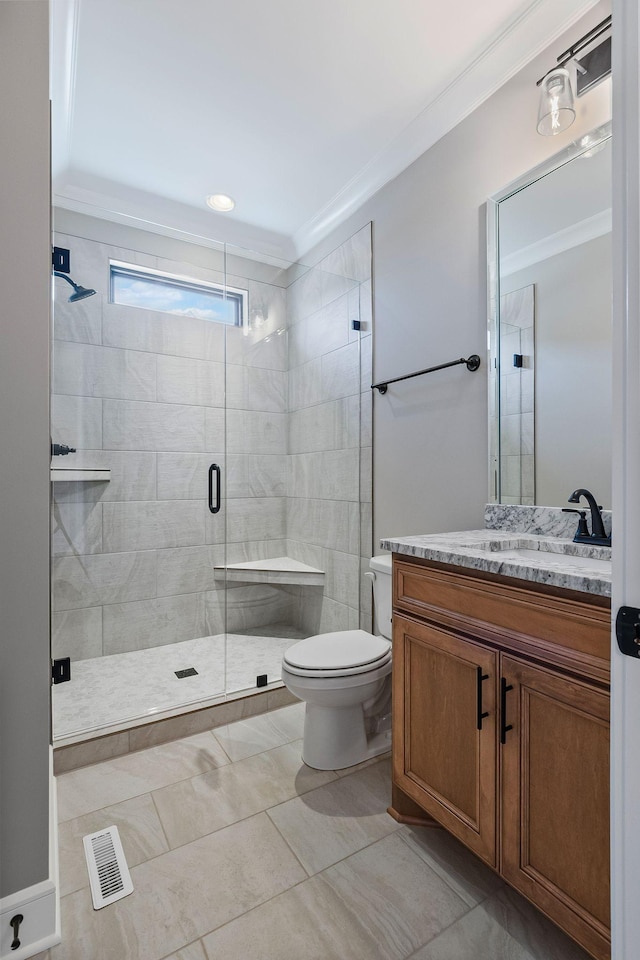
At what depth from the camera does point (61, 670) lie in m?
2.30

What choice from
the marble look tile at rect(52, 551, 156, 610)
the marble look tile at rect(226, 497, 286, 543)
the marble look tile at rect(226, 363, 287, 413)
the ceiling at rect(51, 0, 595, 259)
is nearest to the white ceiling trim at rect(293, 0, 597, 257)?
the ceiling at rect(51, 0, 595, 259)

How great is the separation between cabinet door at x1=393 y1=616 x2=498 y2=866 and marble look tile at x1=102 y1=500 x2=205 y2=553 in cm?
161

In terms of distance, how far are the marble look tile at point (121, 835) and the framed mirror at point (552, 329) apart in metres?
1.64

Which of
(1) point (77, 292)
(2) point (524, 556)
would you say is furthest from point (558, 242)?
(1) point (77, 292)

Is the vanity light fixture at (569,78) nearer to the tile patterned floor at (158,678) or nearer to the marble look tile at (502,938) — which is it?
the marble look tile at (502,938)

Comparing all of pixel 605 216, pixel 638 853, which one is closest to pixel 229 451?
pixel 605 216

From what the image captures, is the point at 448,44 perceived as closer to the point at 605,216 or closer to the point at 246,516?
the point at 605,216

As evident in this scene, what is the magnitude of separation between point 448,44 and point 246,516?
2296 mm

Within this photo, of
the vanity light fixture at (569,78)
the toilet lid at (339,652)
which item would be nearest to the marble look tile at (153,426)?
the toilet lid at (339,652)

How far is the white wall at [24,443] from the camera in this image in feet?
3.78

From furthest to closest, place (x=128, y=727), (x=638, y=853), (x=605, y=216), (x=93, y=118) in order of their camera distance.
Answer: (x=93, y=118)
(x=128, y=727)
(x=605, y=216)
(x=638, y=853)

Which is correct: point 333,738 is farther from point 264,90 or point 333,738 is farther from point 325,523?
point 264,90

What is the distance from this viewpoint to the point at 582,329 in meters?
1.59

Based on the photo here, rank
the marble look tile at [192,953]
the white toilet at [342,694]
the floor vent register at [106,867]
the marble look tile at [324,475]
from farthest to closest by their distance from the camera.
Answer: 1. the marble look tile at [324,475]
2. the white toilet at [342,694]
3. the floor vent register at [106,867]
4. the marble look tile at [192,953]
